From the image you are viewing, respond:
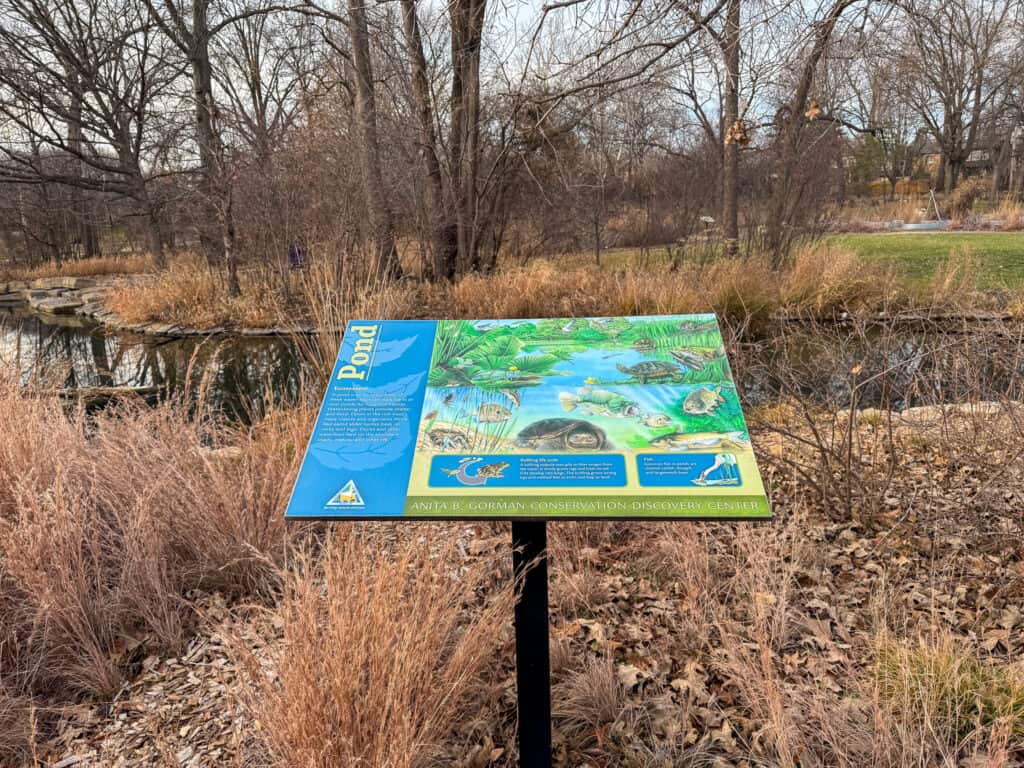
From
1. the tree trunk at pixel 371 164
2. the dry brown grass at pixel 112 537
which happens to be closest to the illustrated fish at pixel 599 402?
the dry brown grass at pixel 112 537

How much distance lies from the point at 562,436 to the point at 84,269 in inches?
895

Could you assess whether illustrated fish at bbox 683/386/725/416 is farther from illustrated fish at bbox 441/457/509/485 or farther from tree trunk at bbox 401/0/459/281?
tree trunk at bbox 401/0/459/281

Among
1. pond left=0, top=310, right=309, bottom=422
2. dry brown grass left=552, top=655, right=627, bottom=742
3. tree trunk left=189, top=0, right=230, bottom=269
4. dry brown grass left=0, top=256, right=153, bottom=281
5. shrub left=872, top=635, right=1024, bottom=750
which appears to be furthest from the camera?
dry brown grass left=0, top=256, right=153, bottom=281

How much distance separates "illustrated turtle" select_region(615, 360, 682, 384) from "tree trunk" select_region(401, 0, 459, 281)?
908 cm

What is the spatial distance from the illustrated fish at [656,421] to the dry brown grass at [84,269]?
69.1ft

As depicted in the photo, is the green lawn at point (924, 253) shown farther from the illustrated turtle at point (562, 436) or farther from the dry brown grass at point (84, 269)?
the dry brown grass at point (84, 269)

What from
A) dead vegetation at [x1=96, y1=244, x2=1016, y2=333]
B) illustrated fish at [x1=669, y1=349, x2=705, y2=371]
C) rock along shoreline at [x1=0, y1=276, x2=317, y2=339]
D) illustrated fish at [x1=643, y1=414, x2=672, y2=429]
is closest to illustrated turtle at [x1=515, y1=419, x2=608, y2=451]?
illustrated fish at [x1=643, y1=414, x2=672, y2=429]

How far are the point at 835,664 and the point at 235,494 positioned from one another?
2582mm

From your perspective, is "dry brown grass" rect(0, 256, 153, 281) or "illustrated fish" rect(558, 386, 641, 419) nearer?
"illustrated fish" rect(558, 386, 641, 419)

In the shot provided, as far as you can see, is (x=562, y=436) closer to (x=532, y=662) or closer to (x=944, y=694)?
(x=532, y=662)

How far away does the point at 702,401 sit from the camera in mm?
1742

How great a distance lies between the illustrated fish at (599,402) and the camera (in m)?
1.72

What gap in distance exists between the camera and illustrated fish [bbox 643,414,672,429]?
1668 mm

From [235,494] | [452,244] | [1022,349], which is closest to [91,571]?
[235,494]
